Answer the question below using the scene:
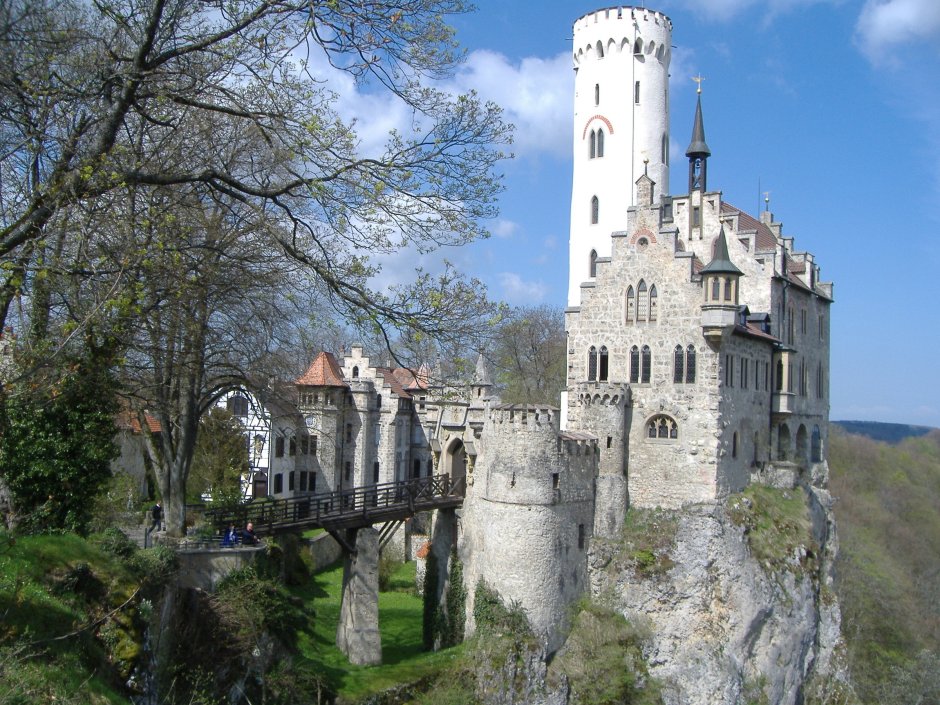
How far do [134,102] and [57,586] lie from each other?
785 cm

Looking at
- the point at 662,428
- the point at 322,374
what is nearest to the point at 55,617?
the point at 662,428

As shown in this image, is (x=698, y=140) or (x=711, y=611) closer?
(x=711, y=611)

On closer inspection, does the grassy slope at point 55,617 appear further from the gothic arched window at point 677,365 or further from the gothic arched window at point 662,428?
the gothic arched window at point 677,365

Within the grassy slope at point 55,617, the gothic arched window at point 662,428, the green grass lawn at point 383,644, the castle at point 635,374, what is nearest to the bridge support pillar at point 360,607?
the green grass lawn at point 383,644

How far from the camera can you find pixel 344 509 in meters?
27.5

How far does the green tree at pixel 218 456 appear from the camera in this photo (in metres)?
32.0

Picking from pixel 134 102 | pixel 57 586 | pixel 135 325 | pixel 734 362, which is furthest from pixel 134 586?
pixel 734 362

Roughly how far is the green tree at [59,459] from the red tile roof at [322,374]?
27.0 metres

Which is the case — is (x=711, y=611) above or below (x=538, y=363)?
below

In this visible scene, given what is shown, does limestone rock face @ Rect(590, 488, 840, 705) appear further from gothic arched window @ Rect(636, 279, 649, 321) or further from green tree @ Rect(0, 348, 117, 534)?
green tree @ Rect(0, 348, 117, 534)

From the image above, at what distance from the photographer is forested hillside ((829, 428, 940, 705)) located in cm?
3697

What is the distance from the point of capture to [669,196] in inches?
1455

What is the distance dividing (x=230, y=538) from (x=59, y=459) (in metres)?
7.18

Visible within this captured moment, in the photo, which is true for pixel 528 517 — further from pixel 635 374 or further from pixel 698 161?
pixel 698 161
